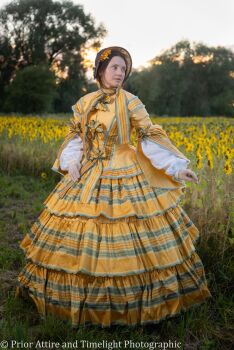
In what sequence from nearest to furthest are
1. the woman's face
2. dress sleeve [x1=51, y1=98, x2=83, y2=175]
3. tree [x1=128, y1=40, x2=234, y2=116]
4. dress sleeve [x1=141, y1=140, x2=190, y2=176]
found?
dress sleeve [x1=141, y1=140, x2=190, y2=176] → the woman's face → dress sleeve [x1=51, y1=98, x2=83, y2=175] → tree [x1=128, y1=40, x2=234, y2=116]

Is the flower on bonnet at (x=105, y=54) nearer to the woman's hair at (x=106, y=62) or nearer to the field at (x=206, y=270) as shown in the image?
the woman's hair at (x=106, y=62)

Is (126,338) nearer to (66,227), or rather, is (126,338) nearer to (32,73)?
(66,227)

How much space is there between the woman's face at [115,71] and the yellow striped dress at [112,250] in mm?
176

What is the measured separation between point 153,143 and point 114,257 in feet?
2.77

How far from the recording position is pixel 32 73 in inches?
1141

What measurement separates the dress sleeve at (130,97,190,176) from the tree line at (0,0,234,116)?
Answer: 26911mm

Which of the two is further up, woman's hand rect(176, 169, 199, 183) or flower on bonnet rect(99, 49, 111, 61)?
flower on bonnet rect(99, 49, 111, 61)

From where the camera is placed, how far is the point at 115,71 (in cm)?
293

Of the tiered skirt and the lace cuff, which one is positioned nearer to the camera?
the tiered skirt

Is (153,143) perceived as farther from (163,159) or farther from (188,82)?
(188,82)

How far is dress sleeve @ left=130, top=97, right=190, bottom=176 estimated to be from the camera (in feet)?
9.30

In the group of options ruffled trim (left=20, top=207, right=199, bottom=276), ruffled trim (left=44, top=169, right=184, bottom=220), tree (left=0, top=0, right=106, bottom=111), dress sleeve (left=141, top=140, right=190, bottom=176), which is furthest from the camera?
tree (left=0, top=0, right=106, bottom=111)

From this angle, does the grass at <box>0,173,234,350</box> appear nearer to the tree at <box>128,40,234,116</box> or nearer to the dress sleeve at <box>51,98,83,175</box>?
the dress sleeve at <box>51,98,83,175</box>

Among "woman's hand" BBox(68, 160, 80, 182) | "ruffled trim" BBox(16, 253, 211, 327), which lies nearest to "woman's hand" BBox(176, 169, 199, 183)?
"ruffled trim" BBox(16, 253, 211, 327)
